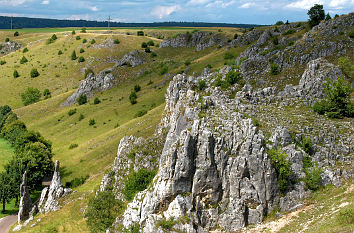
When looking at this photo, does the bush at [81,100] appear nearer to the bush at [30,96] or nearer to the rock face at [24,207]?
the bush at [30,96]

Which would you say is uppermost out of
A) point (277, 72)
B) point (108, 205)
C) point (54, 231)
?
point (277, 72)

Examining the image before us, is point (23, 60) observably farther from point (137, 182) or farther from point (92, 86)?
point (137, 182)

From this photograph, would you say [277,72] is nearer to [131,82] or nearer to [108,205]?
[108,205]

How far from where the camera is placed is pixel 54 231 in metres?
47.6

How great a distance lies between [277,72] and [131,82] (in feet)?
215

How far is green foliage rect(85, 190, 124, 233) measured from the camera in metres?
42.6

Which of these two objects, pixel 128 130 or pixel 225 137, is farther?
pixel 128 130

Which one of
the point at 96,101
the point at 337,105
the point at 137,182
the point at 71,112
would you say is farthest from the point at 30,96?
the point at 337,105

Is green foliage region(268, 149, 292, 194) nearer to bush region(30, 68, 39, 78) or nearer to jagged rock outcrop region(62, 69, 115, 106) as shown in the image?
jagged rock outcrop region(62, 69, 115, 106)

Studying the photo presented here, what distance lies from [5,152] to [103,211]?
226 ft

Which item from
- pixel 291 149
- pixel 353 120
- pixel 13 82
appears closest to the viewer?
pixel 291 149

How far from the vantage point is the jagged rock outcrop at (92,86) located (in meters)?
129

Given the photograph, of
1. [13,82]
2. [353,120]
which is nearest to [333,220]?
[353,120]

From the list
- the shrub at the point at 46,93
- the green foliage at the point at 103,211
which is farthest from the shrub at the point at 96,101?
the green foliage at the point at 103,211
